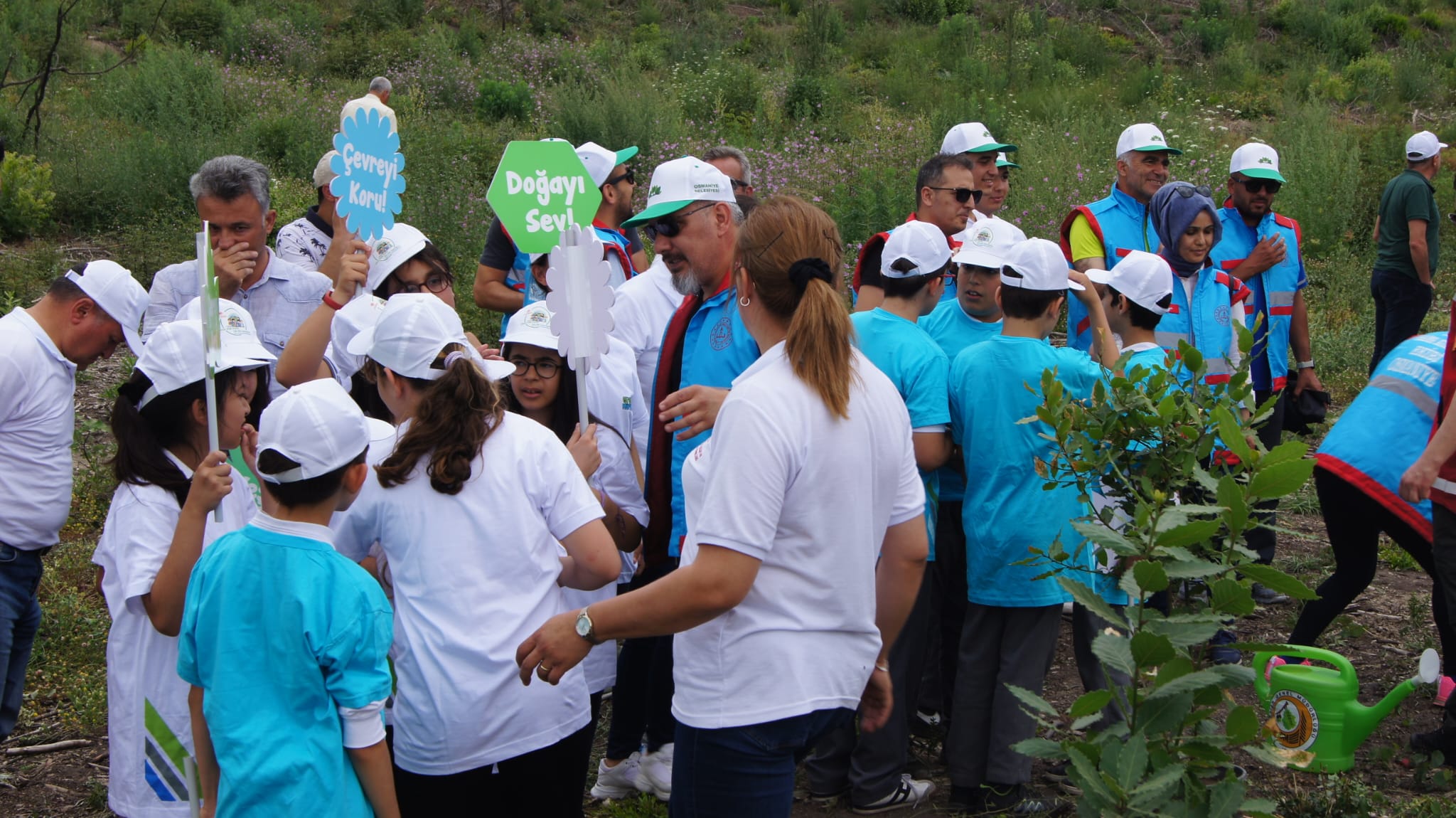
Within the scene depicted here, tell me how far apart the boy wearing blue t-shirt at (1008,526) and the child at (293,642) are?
2.17 meters

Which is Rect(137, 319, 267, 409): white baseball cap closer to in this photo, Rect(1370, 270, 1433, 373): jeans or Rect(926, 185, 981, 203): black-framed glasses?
Rect(926, 185, 981, 203): black-framed glasses

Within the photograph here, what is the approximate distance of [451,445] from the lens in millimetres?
2691

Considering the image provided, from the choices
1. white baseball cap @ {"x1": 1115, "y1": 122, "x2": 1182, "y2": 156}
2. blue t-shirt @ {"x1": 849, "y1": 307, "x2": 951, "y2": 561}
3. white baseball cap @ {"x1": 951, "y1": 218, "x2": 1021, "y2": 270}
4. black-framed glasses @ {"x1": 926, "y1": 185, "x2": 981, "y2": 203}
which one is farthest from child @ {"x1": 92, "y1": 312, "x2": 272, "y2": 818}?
white baseball cap @ {"x1": 1115, "y1": 122, "x2": 1182, "y2": 156}

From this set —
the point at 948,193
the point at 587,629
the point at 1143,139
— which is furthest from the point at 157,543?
the point at 1143,139

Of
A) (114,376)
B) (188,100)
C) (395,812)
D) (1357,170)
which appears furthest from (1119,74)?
(395,812)

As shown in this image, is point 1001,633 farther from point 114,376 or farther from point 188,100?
point 188,100

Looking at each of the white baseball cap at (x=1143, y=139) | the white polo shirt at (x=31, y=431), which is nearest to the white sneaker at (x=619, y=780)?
the white polo shirt at (x=31, y=431)

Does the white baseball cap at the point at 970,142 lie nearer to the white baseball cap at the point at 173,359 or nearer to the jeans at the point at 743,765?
the white baseball cap at the point at 173,359

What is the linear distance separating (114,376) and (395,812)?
6.64 meters

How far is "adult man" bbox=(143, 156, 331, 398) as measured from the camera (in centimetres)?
441

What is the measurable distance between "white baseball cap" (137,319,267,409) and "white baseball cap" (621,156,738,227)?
1.42 m

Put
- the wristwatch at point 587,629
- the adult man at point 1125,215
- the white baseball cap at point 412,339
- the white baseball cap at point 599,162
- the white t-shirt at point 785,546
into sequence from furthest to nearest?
1. the adult man at point 1125,215
2. the white baseball cap at point 599,162
3. the white baseball cap at point 412,339
4. the wristwatch at point 587,629
5. the white t-shirt at point 785,546

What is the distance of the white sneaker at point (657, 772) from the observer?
417 centimetres

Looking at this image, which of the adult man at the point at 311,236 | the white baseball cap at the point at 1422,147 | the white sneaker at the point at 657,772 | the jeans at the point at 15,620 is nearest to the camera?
the jeans at the point at 15,620
